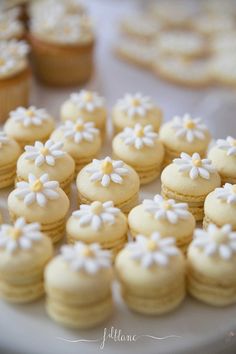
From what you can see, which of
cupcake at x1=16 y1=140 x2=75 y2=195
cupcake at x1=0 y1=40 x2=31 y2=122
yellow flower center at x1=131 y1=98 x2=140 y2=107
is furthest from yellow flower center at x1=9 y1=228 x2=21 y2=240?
cupcake at x1=0 y1=40 x2=31 y2=122

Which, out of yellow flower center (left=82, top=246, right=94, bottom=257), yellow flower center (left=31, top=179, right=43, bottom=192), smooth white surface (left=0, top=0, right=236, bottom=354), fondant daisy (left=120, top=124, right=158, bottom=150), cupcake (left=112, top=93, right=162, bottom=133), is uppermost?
yellow flower center (left=31, top=179, right=43, bottom=192)

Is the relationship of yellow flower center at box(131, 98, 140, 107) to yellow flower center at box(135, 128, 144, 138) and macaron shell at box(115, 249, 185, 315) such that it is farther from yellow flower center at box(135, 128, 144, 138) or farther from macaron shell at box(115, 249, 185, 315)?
macaron shell at box(115, 249, 185, 315)

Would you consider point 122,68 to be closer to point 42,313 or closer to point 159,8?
point 159,8

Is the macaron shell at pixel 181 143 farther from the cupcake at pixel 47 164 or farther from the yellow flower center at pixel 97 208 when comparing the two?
the yellow flower center at pixel 97 208

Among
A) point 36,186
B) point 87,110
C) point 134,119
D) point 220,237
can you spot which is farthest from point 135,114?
point 220,237

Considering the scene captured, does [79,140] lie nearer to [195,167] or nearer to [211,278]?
[195,167]

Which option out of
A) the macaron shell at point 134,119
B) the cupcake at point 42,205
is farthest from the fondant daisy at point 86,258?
the macaron shell at point 134,119

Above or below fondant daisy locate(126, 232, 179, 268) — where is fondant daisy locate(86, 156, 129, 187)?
above
